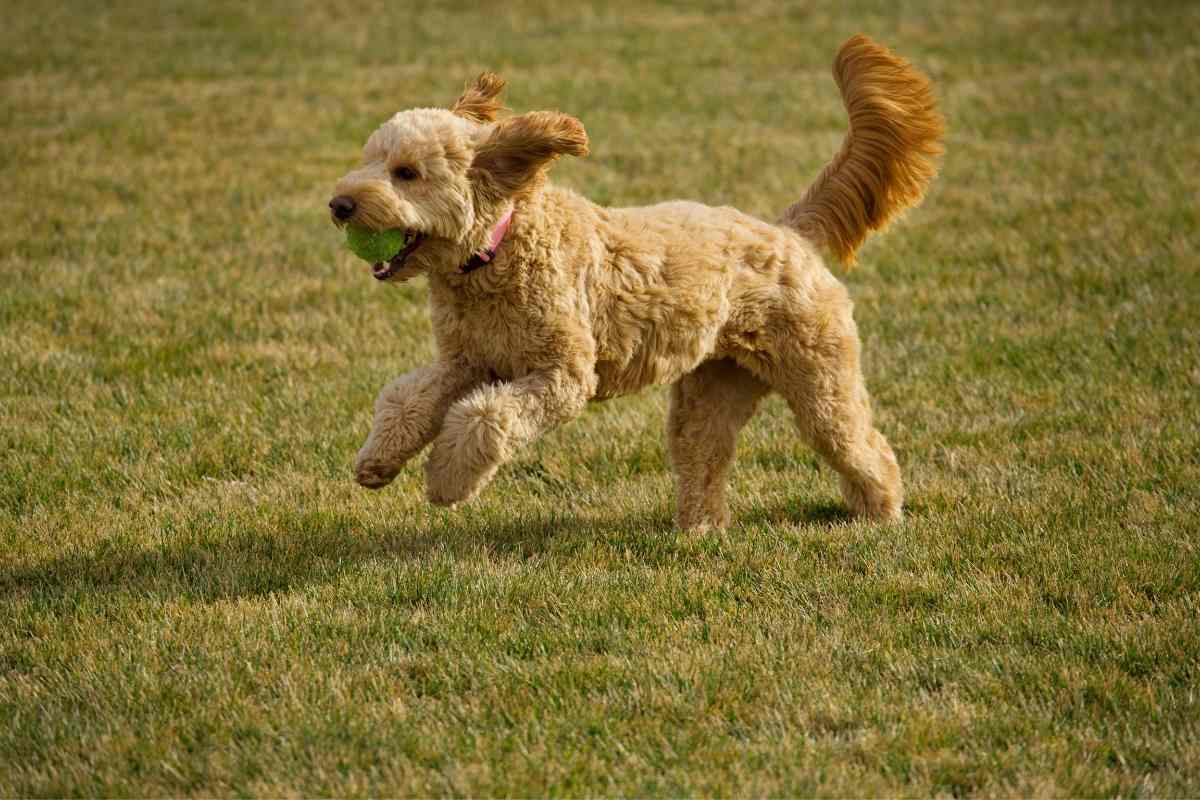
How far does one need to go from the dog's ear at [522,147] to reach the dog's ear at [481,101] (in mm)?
373

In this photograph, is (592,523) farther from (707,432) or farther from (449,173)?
(449,173)

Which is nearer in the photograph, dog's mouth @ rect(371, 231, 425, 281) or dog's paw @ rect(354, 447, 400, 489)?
dog's mouth @ rect(371, 231, 425, 281)

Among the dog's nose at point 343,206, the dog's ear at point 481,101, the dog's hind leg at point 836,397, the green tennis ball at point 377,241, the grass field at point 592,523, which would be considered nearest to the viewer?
the grass field at point 592,523

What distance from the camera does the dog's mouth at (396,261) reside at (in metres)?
5.46

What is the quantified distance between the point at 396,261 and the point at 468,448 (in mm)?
758

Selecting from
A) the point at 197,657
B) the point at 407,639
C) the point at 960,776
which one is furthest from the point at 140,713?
the point at 960,776

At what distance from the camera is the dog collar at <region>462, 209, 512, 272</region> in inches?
223

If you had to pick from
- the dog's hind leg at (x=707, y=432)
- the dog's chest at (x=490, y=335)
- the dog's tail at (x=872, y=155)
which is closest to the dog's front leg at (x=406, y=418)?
the dog's chest at (x=490, y=335)

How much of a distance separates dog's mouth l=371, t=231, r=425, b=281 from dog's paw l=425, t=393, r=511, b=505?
56 centimetres

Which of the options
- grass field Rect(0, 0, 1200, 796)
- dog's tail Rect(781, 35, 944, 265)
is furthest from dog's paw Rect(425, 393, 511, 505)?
dog's tail Rect(781, 35, 944, 265)

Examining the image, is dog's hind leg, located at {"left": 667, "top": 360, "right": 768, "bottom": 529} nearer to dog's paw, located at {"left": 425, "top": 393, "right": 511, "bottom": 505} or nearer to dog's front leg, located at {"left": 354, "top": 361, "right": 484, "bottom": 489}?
dog's front leg, located at {"left": 354, "top": 361, "right": 484, "bottom": 489}

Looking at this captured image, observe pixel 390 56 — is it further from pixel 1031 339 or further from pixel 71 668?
pixel 71 668

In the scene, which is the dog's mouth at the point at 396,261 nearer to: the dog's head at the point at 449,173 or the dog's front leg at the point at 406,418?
the dog's head at the point at 449,173

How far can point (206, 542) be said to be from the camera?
249 inches
